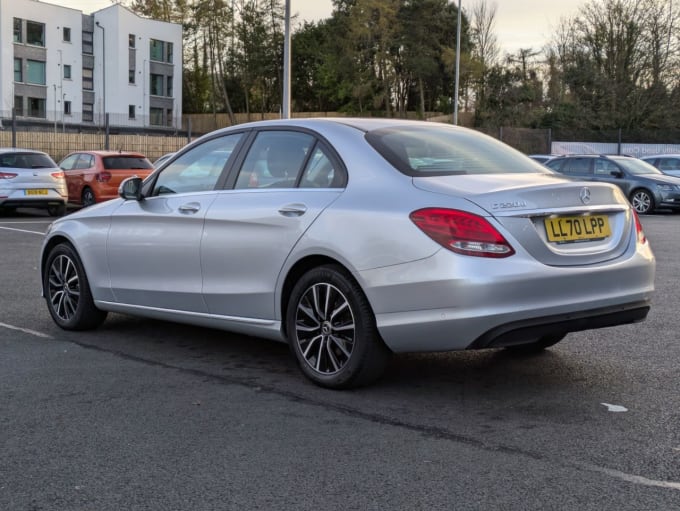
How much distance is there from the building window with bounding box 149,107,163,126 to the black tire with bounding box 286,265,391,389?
205 feet

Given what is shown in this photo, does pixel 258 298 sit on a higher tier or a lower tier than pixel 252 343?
higher

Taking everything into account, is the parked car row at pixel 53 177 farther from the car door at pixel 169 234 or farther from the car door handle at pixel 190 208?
the car door handle at pixel 190 208

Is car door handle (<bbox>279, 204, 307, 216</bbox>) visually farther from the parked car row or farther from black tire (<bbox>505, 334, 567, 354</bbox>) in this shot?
the parked car row

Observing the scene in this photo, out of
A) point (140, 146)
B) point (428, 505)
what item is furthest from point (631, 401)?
point (140, 146)

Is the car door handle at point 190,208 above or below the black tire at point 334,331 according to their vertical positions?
above

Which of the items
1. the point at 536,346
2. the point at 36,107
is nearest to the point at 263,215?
the point at 536,346

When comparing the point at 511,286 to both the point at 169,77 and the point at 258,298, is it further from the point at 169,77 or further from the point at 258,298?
the point at 169,77

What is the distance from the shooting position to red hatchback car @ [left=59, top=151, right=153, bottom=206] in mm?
20703

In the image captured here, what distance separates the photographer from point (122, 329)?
7.03 metres

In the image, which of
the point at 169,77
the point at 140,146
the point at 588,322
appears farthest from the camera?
the point at 169,77

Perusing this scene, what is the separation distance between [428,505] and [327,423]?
1149 mm

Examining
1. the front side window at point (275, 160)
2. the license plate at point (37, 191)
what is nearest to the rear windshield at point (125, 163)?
the license plate at point (37, 191)

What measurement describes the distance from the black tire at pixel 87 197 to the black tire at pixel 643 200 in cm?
1335

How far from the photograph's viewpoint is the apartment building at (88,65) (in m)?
57.1
